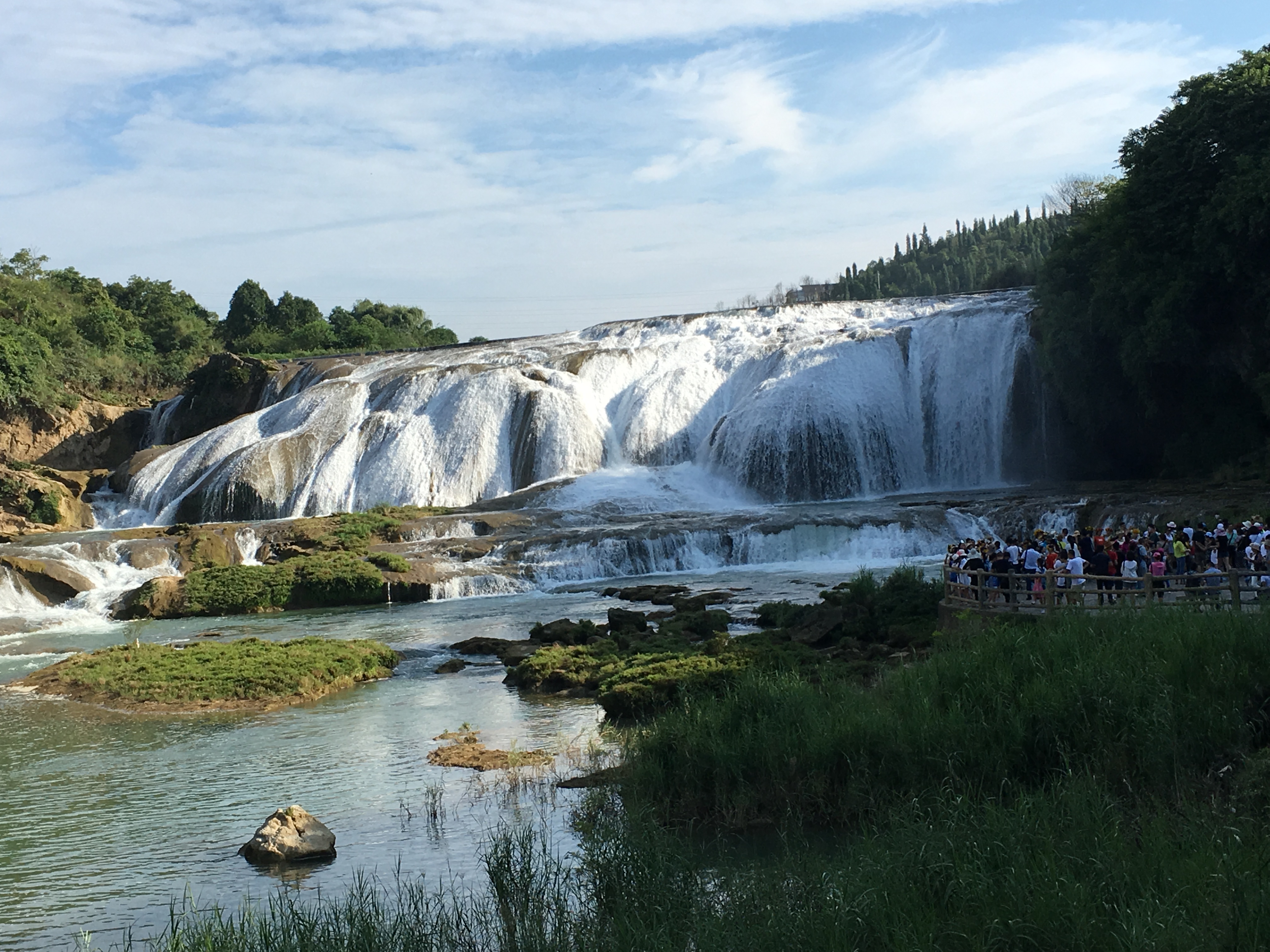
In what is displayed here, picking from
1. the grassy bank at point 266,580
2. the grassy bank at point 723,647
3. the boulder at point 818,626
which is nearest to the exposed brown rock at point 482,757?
the grassy bank at point 723,647

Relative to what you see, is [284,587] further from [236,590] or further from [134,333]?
[134,333]

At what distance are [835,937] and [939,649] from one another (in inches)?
299

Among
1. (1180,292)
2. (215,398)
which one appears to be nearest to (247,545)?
(215,398)

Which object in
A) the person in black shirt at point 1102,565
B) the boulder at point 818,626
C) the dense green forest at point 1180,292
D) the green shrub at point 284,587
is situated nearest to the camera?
the person in black shirt at point 1102,565

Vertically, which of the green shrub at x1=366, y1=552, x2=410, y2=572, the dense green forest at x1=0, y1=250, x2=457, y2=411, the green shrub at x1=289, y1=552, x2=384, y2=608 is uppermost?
the dense green forest at x1=0, y1=250, x2=457, y2=411

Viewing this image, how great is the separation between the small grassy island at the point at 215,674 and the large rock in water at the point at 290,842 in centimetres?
746

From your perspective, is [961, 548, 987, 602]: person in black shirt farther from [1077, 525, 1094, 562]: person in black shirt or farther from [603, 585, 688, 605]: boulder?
[603, 585, 688, 605]: boulder

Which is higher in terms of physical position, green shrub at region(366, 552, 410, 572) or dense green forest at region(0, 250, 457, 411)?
dense green forest at region(0, 250, 457, 411)

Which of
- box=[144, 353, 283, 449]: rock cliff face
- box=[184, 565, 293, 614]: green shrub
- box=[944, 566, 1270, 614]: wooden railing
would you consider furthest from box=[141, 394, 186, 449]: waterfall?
box=[944, 566, 1270, 614]: wooden railing

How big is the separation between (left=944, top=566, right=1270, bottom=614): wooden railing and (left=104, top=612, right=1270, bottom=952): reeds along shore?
1.28 meters

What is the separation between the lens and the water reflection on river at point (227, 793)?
1001cm

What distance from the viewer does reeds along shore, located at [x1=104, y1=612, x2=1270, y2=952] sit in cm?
671

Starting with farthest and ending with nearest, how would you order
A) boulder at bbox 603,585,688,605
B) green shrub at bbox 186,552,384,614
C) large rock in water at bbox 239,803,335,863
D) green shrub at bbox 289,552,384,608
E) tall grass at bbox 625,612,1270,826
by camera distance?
green shrub at bbox 289,552,384,608
green shrub at bbox 186,552,384,614
boulder at bbox 603,585,688,605
large rock in water at bbox 239,803,335,863
tall grass at bbox 625,612,1270,826

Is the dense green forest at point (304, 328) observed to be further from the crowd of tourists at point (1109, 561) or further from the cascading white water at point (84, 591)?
the crowd of tourists at point (1109, 561)
